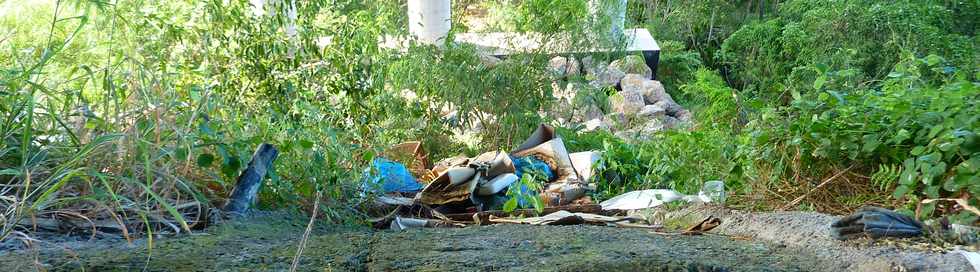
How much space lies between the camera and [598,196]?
17.2ft

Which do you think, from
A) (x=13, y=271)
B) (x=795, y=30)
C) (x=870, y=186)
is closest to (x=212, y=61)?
(x=13, y=271)

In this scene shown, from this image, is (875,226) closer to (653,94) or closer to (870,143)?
(870,143)

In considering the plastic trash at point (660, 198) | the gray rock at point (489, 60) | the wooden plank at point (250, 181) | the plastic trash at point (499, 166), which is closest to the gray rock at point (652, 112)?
the gray rock at point (489, 60)

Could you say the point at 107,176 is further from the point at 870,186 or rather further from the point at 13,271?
the point at 870,186

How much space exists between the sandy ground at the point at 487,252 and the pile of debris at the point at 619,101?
4243mm

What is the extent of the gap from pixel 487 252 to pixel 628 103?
830 cm

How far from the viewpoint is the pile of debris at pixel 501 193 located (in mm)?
3951

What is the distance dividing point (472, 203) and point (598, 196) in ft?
2.64

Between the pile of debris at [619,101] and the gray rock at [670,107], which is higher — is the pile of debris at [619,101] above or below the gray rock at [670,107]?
above

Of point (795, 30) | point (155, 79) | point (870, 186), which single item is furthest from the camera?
point (795, 30)

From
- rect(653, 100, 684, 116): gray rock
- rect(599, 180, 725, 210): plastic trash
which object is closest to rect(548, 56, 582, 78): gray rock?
rect(653, 100, 684, 116): gray rock

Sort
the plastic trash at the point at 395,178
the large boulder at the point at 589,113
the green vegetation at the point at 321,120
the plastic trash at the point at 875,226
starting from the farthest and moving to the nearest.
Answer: the large boulder at the point at 589,113, the plastic trash at the point at 395,178, the green vegetation at the point at 321,120, the plastic trash at the point at 875,226

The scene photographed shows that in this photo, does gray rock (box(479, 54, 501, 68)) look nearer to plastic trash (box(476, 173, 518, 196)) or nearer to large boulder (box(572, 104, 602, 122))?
large boulder (box(572, 104, 602, 122))

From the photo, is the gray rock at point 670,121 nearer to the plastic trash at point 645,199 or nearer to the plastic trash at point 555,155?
the plastic trash at point 555,155
